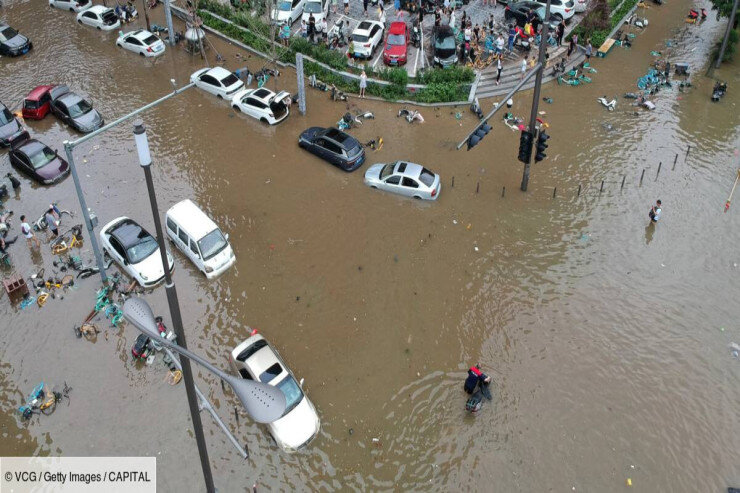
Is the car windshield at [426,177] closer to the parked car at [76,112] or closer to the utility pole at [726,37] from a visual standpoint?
the parked car at [76,112]

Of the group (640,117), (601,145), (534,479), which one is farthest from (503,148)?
(534,479)

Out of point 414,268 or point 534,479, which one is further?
point 414,268

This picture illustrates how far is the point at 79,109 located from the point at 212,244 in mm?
11662

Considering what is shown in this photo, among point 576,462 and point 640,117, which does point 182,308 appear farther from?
point 640,117

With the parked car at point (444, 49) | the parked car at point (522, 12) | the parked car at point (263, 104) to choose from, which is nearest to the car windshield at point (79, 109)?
the parked car at point (263, 104)

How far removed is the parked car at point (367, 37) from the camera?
102ft

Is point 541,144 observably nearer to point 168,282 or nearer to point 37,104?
point 168,282

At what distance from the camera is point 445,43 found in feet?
101

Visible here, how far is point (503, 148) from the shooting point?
26734 mm

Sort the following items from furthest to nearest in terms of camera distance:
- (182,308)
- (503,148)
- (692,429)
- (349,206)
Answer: (503,148), (349,206), (182,308), (692,429)

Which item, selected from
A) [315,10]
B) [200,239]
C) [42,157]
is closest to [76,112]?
[42,157]

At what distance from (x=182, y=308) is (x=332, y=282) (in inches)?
196

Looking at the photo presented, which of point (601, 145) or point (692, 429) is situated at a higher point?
point (601, 145)

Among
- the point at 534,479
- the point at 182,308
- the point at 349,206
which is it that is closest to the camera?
the point at 534,479
